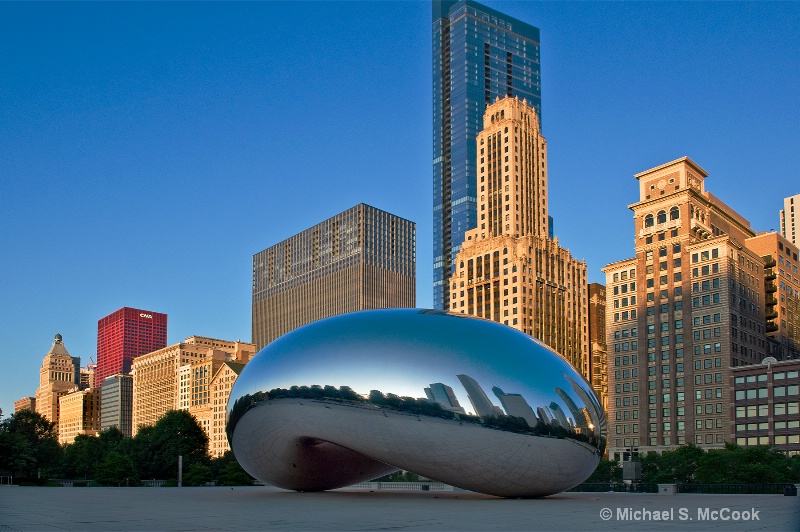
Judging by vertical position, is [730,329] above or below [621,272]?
below

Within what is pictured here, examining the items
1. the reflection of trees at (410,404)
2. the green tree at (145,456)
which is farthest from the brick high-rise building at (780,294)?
the reflection of trees at (410,404)

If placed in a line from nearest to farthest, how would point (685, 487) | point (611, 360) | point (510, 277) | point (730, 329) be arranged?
point (685, 487)
point (730, 329)
point (611, 360)
point (510, 277)

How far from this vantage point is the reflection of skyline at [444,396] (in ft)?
81.6

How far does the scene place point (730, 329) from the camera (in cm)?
12000

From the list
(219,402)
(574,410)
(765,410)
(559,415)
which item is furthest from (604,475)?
A: (219,402)

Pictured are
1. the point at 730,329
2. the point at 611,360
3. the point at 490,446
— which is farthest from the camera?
the point at 611,360

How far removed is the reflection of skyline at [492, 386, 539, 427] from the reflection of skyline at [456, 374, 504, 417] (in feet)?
0.91

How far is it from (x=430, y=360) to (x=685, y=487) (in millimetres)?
22647

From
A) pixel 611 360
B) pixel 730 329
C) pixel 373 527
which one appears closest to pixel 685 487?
pixel 373 527

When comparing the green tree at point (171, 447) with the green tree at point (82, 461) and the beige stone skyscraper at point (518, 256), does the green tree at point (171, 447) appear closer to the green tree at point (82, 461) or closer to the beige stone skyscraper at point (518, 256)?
the green tree at point (82, 461)

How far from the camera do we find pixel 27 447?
65.3 metres

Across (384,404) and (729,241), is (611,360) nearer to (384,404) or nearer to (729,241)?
(729,241)

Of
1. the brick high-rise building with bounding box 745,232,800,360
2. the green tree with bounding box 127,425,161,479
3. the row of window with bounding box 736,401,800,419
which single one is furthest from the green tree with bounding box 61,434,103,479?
the brick high-rise building with bounding box 745,232,800,360

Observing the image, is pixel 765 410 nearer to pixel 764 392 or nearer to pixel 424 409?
pixel 764 392
